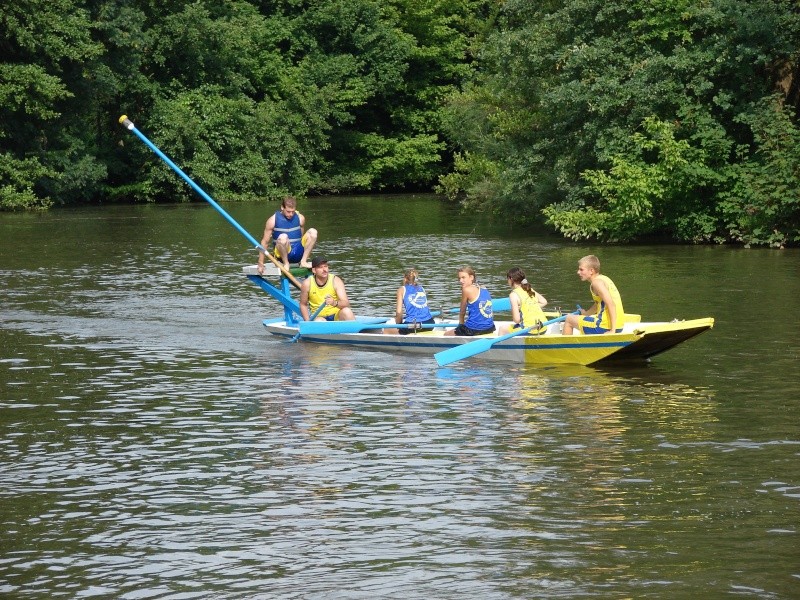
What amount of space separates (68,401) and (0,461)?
2778 mm

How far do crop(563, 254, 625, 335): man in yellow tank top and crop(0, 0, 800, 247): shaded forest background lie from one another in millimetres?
15482

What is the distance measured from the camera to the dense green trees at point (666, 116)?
3162 cm

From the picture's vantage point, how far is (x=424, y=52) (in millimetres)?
70188

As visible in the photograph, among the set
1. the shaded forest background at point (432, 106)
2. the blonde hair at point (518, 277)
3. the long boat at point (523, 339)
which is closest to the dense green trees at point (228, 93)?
the shaded forest background at point (432, 106)

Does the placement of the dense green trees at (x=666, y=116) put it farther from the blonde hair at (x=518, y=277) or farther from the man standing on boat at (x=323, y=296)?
the blonde hair at (x=518, y=277)

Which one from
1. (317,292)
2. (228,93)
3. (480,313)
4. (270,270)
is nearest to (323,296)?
(317,292)

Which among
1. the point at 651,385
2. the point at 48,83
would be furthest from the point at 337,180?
the point at 651,385

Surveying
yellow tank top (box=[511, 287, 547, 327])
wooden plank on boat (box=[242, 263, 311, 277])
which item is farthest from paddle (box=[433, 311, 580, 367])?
wooden plank on boat (box=[242, 263, 311, 277])

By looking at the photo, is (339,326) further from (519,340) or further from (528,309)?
(519,340)

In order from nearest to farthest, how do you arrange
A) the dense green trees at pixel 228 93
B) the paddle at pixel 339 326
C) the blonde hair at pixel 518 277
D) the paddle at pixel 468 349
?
1. the paddle at pixel 468 349
2. the blonde hair at pixel 518 277
3. the paddle at pixel 339 326
4. the dense green trees at pixel 228 93

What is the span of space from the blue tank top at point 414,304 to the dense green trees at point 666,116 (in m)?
14.4

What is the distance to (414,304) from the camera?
18375 millimetres

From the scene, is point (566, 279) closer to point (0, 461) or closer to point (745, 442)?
point (745, 442)

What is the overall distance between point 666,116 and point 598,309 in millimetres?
17245
